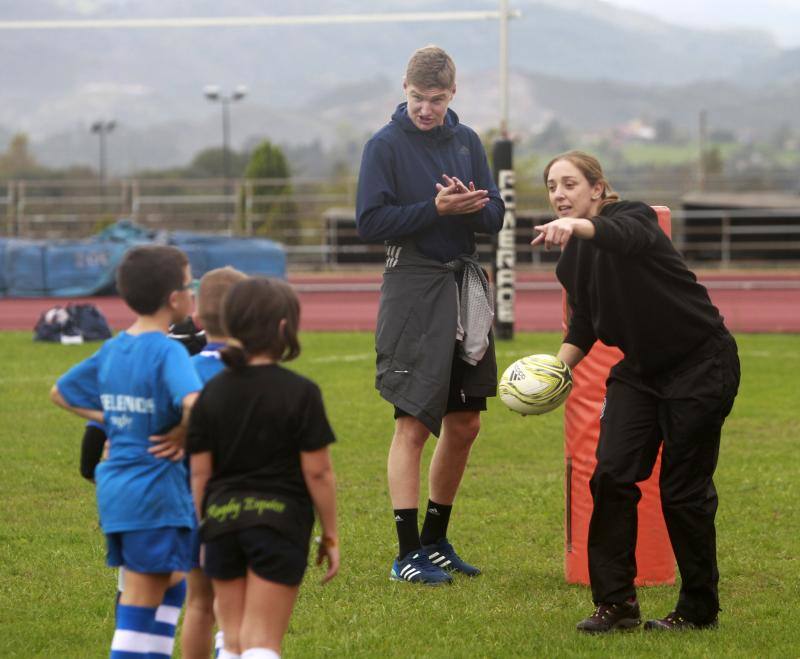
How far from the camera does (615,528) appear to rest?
529 cm

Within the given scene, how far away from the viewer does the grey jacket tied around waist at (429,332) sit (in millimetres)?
6043

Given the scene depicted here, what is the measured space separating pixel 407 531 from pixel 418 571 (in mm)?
193

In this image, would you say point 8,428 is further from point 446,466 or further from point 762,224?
point 762,224

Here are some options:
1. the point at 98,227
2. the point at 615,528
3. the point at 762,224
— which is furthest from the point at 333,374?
the point at 98,227

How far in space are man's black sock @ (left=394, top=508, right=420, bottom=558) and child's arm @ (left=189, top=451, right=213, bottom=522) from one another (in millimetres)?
2293

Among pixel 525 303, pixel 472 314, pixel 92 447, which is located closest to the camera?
pixel 92 447

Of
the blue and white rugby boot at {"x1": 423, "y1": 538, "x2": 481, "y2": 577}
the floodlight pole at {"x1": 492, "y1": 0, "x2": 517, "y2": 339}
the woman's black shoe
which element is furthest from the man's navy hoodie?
the floodlight pole at {"x1": 492, "y1": 0, "x2": 517, "y2": 339}

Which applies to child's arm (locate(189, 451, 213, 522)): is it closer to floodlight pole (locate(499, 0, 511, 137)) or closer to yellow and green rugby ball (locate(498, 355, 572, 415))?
yellow and green rugby ball (locate(498, 355, 572, 415))

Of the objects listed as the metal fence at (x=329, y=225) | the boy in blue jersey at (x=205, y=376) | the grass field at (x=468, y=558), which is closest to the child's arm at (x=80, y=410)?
the boy in blue jersey at (x=205, y=376)

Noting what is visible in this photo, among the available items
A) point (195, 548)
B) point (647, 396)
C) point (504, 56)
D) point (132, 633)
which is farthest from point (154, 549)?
point (504, 56)

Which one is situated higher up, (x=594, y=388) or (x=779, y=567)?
(x=594, y=388)

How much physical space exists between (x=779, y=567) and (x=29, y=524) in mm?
3660

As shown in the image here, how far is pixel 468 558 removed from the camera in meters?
6.52

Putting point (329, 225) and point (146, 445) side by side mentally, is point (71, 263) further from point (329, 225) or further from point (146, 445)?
point (146, 445)
